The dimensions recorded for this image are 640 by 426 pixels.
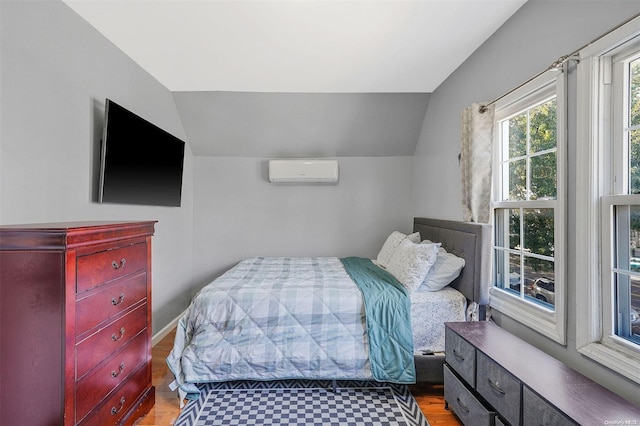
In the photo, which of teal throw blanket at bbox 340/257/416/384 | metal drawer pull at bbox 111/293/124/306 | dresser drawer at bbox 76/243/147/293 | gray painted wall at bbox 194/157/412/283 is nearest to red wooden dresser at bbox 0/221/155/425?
dresser drawer at bbox 76/243/147/293

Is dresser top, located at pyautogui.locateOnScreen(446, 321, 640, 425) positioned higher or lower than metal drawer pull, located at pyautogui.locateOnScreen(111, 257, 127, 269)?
lower

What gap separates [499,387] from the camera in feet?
4.80

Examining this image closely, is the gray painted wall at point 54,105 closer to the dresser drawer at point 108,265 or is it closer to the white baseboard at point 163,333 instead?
the dresser drawer at point 108,265

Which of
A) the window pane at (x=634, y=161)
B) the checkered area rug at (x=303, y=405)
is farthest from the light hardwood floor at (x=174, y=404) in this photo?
the window pane at (x=634, y=161)

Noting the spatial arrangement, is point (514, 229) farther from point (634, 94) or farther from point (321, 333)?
point (321, 333)

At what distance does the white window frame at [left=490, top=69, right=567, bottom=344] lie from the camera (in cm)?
160

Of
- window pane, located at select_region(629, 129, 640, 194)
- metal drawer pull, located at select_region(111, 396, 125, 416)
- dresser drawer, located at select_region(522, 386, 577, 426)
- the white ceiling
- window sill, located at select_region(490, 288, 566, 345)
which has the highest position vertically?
the white ceiling

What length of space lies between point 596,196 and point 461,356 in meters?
1.08

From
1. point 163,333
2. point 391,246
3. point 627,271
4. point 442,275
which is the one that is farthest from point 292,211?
point 627,271

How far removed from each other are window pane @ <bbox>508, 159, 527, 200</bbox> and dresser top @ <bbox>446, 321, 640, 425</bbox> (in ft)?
2.99

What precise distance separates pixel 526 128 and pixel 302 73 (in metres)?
1.84

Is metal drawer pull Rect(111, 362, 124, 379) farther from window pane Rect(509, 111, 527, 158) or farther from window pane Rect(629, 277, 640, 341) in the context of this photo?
window pane Rect(509, 111, 527, 158)

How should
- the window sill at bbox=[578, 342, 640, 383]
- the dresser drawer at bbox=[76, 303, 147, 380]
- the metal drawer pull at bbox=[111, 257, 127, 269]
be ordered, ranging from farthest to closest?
the metal drawer pull at bbox=[111, 257, 127, 269] < the dresser drawer at bbox=[76, 303, 147, 380] < the window sill at bbox=[578, 342, 640, 383]

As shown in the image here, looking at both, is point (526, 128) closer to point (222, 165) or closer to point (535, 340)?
point (535, 340)
